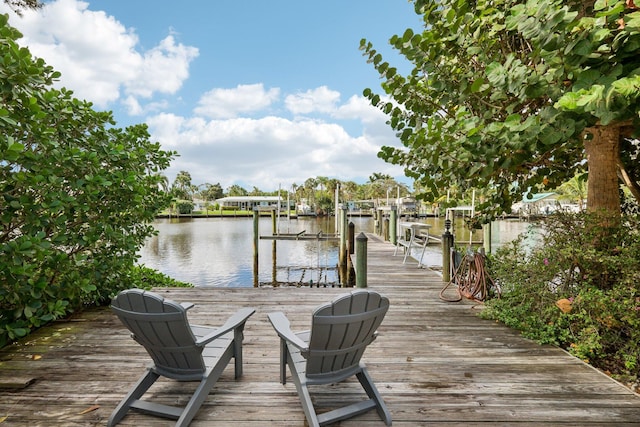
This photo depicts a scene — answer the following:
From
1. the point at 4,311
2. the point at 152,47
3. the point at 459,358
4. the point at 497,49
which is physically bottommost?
the point at 459,358

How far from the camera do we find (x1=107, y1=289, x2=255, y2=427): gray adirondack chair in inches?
75.0

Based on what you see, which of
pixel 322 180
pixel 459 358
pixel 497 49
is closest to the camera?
pixel 459 358

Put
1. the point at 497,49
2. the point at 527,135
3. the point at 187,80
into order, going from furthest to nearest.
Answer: the point at 187,80 < the point at 497,49 < the point at 527,135

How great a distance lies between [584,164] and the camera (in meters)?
4.46

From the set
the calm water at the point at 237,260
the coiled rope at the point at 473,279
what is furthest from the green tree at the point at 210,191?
the coiled rope at the point at 473,279

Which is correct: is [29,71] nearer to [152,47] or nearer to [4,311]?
[4,311]

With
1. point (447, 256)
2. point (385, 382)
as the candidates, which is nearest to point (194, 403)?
point (385, 382)

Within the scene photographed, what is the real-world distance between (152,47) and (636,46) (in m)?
12.2

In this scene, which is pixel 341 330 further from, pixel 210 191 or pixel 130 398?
pixel 210 191

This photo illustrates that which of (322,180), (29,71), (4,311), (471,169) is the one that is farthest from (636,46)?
(322,180)

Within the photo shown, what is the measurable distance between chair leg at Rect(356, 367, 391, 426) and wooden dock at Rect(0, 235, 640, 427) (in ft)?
0.20

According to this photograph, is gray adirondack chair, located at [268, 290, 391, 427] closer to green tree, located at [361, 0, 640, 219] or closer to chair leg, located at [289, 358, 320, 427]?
chair leg, located at [289, 358, 320, 427]

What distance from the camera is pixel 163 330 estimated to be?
6.34ft

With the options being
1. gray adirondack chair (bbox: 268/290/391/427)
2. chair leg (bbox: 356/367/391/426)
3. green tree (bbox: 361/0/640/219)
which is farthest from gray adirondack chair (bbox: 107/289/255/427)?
green tree (bbox: 361/0/640/219)
